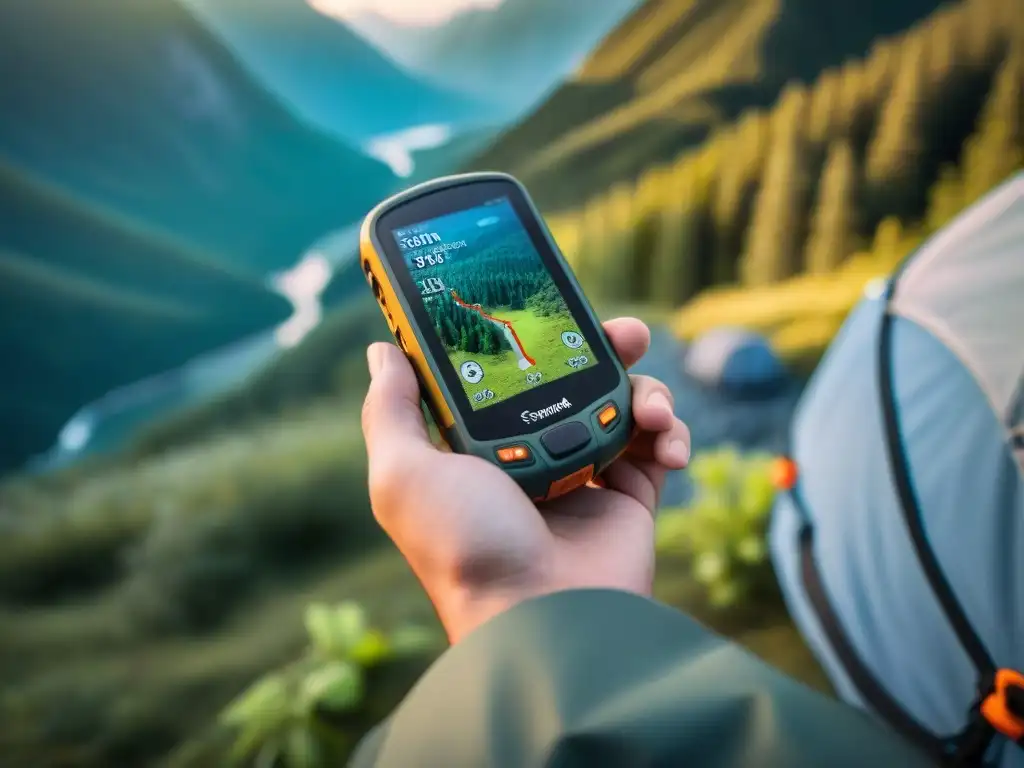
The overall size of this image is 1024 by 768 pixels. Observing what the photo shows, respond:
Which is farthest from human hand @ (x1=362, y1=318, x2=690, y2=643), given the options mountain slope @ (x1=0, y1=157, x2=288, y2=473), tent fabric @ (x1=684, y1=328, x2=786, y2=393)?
mountain slope @ (x1=0, y1=157, x2=288, y2=473)

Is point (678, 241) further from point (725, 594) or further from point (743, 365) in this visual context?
point (725, 594)

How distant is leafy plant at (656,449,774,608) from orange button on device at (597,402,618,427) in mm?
800

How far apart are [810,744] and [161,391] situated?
1.89 m

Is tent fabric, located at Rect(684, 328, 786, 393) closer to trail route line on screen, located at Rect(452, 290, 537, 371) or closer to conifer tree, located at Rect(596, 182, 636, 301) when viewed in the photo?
conifer tree, located at Rect(596, 182, 636, 301)

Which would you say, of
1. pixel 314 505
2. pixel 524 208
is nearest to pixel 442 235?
pixel 524 208

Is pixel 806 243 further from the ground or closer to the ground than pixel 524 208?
closer to the ground

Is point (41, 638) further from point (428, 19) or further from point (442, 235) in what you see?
point (428, 19)

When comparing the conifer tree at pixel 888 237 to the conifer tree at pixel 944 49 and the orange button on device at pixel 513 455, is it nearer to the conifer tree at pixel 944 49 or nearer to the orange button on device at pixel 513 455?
the conifer tree at pixel 944 49

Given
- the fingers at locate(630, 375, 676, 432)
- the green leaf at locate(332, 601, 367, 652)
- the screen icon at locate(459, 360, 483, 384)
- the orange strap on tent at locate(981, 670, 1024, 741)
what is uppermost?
the screen icon at locate(459, 360, 483, 384)

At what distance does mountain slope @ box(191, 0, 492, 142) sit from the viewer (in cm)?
197

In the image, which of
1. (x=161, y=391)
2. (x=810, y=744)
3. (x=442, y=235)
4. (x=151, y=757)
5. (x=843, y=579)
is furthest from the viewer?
(x=161, y=391)

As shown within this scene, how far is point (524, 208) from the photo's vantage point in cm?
83

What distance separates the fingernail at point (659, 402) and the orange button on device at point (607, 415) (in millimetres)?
39

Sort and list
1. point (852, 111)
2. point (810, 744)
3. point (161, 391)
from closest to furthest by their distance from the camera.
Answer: point (810, 744) < point (161, 391) < point (852, 111)
